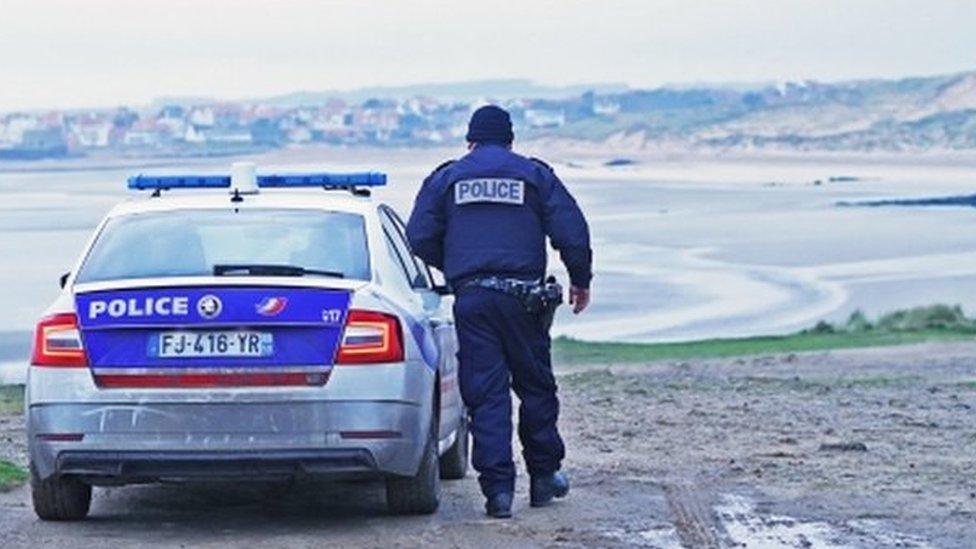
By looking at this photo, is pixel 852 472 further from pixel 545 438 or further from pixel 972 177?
pixel 972 177

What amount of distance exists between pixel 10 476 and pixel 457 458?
2181 mm

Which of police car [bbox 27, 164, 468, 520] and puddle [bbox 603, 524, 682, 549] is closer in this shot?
police car [bbox 27, 164, 468, 520]

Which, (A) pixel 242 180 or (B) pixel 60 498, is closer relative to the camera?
(B) pixel 60 498

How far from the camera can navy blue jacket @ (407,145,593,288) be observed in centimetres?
1190

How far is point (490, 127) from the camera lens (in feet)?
39.8

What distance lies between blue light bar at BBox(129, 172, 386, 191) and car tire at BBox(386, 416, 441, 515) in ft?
5.10

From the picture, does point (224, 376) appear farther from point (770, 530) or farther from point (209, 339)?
point (770, 530)

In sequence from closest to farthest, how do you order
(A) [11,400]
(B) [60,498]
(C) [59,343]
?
(C) [59,343], (B) [60,498], (A) [11,400]

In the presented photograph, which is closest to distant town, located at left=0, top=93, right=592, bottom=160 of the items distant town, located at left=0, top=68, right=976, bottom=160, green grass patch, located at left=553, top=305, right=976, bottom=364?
distant town, located at left=0, top=68, right=976, bottom=160

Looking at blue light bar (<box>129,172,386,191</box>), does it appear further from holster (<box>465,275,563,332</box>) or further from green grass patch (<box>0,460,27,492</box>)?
green grass patch (<box>0,460,27,492</box>)

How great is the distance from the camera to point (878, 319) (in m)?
37.7

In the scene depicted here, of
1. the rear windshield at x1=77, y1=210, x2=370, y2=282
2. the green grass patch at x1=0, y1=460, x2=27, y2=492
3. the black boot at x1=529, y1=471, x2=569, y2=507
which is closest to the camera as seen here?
the rear windshield at x1=77, y1=210, x2=370, y2=282

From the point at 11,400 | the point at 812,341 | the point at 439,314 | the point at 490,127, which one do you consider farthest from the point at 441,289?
the point at 812,341

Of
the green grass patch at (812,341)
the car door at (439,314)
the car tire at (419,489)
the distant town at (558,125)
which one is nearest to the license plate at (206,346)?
the car tire at (419,489)
